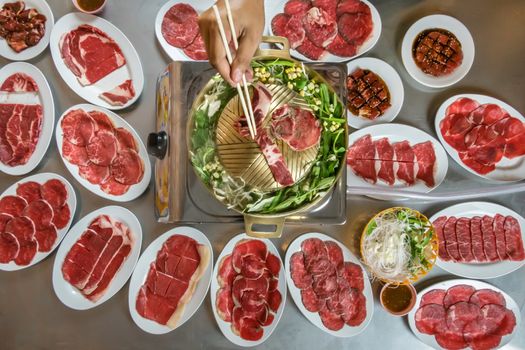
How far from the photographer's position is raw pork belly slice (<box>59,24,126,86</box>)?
2.38m

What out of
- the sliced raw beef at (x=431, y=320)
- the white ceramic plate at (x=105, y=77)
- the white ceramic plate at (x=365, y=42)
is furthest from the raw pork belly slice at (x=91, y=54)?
the sliced raw beef at (x=431, y=320)

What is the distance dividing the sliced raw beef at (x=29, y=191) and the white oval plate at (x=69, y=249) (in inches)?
12.7

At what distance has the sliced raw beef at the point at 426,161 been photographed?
229 cm

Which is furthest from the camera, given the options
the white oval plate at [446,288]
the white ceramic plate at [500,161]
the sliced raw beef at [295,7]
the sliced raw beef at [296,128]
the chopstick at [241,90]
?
the sliced raw beef at [295,7]

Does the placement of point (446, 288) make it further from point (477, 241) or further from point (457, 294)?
point (477, 241)

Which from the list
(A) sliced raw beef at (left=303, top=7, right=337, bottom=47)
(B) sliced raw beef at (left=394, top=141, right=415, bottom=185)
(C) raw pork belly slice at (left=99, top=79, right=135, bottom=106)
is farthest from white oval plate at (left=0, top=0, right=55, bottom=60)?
(B) sliced raw beef at (left=394, top=141, right=415, bottom=185)

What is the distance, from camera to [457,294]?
2.28 meters

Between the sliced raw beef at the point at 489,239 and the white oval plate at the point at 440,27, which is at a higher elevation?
the white oval plate at the point at 440,27

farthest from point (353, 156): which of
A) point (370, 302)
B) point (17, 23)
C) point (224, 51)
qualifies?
point (17, 23)

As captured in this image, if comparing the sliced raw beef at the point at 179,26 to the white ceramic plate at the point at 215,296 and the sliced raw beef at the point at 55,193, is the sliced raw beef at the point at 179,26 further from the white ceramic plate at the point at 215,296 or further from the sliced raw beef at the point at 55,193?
the white ceramic plate at the point at 215,296

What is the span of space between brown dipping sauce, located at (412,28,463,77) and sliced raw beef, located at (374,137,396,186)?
21.9 inches

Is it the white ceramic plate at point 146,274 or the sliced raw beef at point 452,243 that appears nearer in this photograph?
the white ceramic plate at point 146,274

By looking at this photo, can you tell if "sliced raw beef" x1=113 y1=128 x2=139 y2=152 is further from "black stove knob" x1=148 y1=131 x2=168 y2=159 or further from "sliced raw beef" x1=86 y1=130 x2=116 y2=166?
"black stove knob" x1=148 y1=131 x2=168 y2=159

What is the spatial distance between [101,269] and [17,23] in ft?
5.17
